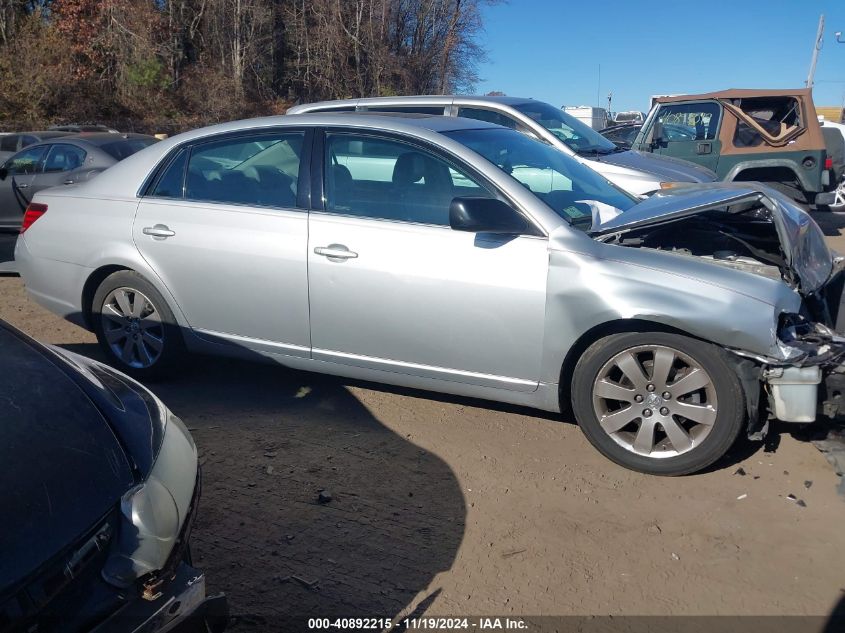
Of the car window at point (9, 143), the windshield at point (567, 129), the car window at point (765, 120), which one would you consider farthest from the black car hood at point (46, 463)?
the car window at point (9, 143)

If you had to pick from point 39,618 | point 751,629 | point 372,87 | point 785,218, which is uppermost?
point 372,87

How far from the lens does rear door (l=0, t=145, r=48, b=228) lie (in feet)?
33.5

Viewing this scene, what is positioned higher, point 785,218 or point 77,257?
point 785,218

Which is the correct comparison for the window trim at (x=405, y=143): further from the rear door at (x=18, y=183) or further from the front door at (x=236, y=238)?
the rear door at (x=18, y=183)

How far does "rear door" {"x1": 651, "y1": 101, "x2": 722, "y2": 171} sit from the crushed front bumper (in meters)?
9.87

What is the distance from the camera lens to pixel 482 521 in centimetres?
343

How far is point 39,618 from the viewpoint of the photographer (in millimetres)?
Result: 1801

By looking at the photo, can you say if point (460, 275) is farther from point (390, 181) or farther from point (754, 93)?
point (754, 93)

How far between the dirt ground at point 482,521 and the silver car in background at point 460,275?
309 millimetres

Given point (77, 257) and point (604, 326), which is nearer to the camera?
point (604, 326)

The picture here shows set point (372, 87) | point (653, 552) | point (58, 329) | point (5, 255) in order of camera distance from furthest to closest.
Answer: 1. point (372, 87)
2. point (5, 255)
3. point (58, 329)
4. point (653, 552)

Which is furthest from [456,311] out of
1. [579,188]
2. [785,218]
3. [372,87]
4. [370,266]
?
[372,87]

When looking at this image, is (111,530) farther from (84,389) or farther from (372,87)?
(372,87)

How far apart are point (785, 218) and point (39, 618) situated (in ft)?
12.9
